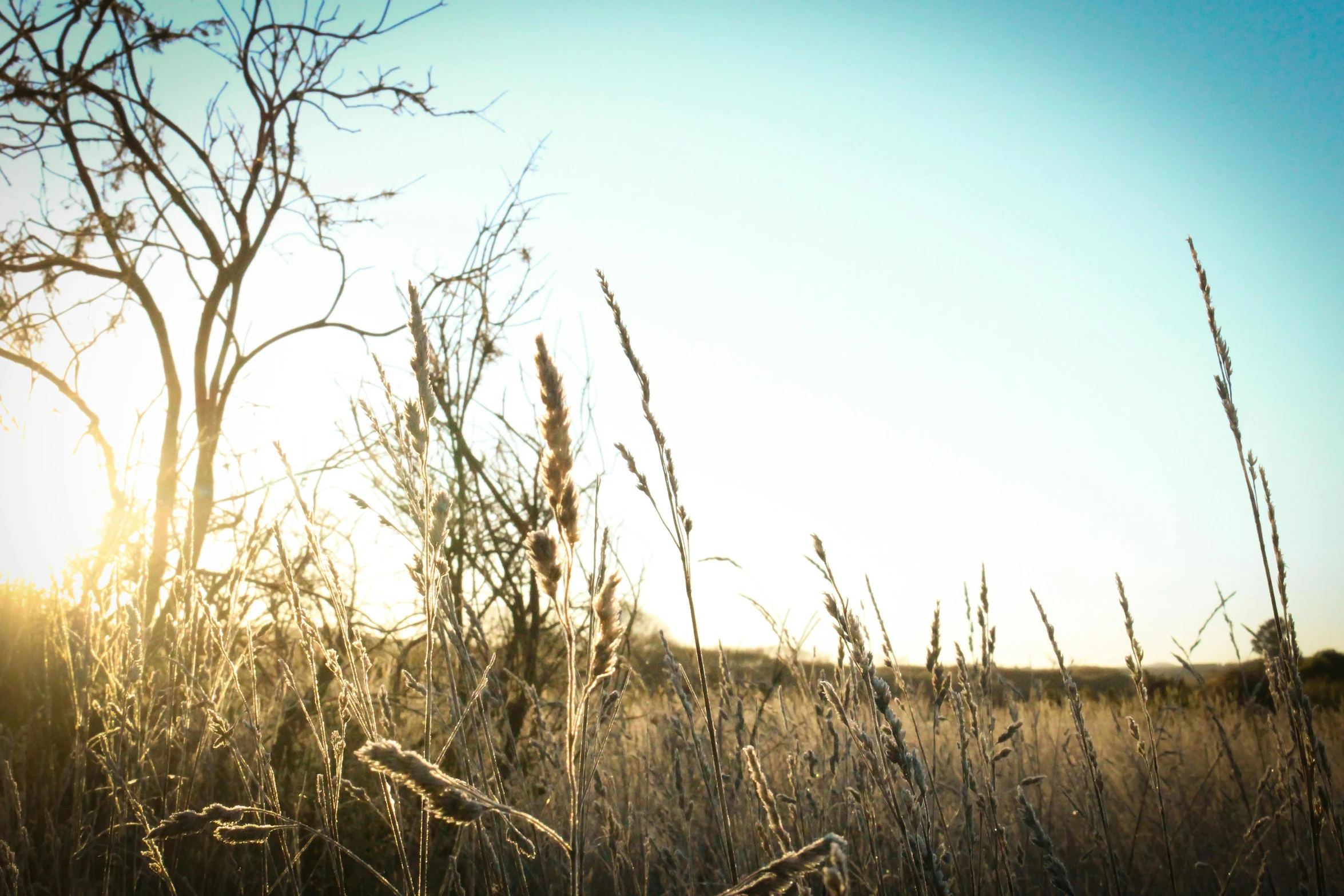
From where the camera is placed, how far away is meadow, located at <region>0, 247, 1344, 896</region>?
100 centimetres

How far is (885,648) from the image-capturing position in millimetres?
1752

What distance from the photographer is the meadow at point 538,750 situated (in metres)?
1.00

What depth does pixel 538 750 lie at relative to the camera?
3.15 m

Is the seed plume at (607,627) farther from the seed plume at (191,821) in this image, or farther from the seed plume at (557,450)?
the seed plume at (191,821)

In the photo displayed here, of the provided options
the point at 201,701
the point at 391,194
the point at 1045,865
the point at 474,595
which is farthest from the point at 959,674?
the point at 391,194

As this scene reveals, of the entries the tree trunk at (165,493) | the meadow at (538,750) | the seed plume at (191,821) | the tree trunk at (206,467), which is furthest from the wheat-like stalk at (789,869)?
the tree trunk at (206,467)

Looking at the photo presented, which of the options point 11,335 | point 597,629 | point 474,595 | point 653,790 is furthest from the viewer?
point 11,335

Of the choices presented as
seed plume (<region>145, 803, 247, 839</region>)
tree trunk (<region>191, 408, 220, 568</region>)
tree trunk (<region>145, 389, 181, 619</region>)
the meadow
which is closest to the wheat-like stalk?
the meadow

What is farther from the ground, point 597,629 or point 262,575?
point 262,575

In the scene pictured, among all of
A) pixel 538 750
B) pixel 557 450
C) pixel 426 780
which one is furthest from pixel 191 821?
pixel 538 750

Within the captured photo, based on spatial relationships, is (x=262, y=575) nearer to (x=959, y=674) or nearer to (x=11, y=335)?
(x=11, y=335)

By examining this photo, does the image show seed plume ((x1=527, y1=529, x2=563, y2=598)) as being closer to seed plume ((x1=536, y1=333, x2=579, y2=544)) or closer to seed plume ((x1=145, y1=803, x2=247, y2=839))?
seed plume ((x1=536, y1=333, x2=579, y2=544))

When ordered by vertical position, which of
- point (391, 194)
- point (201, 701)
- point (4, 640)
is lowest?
point (201, 701)

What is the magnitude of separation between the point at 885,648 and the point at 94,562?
11.1ft
